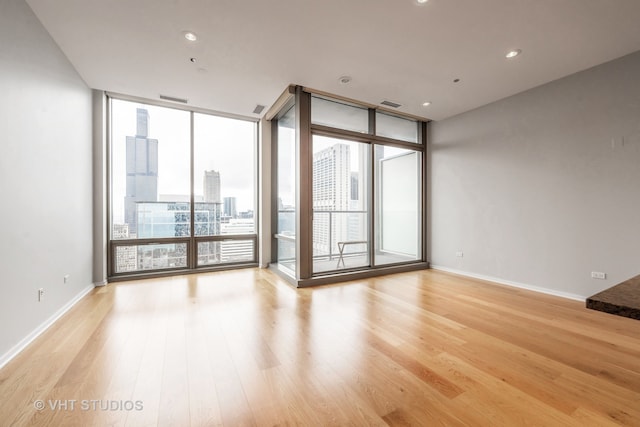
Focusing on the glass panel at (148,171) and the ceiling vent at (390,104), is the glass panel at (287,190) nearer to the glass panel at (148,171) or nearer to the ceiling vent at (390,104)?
the ceiling vent at (390,104)

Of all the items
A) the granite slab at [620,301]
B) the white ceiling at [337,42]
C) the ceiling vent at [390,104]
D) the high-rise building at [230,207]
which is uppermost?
the ceiling vent at [390,104]

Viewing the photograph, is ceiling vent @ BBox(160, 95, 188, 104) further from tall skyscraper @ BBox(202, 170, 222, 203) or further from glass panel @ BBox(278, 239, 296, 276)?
glass panel @ BBox(278, 239, 296, 276)

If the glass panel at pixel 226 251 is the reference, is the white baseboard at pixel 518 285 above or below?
below

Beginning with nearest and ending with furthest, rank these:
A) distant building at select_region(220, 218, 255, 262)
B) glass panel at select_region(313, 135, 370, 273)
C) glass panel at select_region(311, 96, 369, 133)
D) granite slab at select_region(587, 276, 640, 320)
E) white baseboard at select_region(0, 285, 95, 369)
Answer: granite slab at select_region(587, 276, 640, 320) < white baseboard at select_region(0, 285, 95, 369) < glass panel at select_region(311, 96, 369, 133) < glass panel at select_region(313, 135, 370, 273) < distant building at select_region(220, 218, 255, 262)

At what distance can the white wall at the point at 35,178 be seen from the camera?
6.88 feet

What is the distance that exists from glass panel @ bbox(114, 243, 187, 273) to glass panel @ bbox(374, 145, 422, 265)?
356cm

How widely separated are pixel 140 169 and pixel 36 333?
2.85 m

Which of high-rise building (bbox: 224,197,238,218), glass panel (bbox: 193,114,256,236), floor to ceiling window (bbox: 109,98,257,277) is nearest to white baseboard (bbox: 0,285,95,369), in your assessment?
floor to ceiling window (bbox: 109,98,257,277)

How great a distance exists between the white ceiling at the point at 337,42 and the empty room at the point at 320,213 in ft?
0.09

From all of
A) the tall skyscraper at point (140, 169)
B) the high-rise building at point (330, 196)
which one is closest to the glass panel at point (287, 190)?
the high-rise building at point (330, 196)

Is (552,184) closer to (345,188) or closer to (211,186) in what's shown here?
(345,188)

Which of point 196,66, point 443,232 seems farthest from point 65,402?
point 443,232

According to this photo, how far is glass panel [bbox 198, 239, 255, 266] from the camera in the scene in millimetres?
4941

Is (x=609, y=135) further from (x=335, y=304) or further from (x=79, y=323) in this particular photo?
(x=79, y=323)
